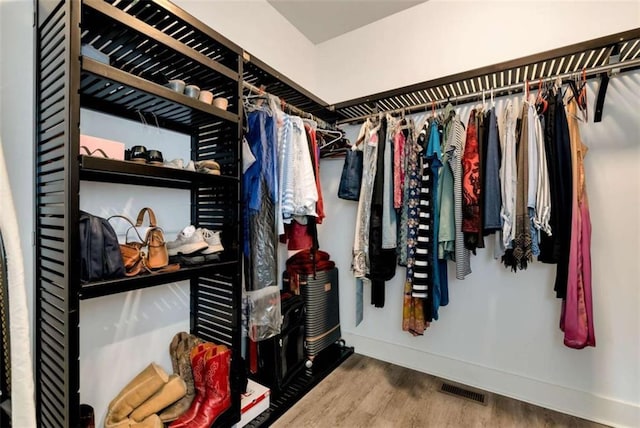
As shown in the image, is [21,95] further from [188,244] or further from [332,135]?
[332,135]

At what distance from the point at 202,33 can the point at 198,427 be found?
1.67 m

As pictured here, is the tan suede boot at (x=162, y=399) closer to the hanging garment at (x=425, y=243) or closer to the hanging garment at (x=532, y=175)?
the hanging garment at (x=425, y=243)

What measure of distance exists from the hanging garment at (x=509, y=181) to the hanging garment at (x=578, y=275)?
24cm

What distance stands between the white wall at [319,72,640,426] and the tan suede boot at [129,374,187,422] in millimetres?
1489

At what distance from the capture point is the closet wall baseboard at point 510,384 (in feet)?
5.15

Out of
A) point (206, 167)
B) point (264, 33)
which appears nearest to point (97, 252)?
point (206, 167)

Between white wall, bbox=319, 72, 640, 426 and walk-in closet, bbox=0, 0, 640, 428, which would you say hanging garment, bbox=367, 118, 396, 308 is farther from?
white wall, bbox=319, 72, 640, 426

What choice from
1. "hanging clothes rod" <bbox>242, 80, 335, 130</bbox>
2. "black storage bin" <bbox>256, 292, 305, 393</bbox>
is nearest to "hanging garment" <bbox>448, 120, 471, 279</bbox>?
"hanging clothes rod" <bbox>242, 80, 335, 130</bbox>

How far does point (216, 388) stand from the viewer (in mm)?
1340

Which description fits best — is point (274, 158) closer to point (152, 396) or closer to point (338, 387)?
point (152, 396)

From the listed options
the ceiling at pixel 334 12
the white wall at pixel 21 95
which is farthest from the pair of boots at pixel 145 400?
the ceiling at pixel 334 12

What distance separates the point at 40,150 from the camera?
42.6 inches

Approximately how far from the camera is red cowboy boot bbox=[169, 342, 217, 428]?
1293 mm

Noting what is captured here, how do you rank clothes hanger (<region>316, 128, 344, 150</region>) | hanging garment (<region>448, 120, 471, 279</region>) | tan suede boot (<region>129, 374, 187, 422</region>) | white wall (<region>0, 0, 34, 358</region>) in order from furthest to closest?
1. clothes hanger (<region>316, 128, 344, 150</region>)
2. hanging garment (<region>448, 120, 471, 279</region>)
3. tan suede boot (<region>129, 374, 187, 422</region>)
4. white wall (<region>0, 0, 34, 358</region>)
